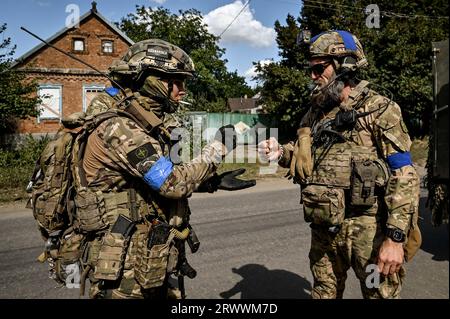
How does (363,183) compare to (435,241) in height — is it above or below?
above

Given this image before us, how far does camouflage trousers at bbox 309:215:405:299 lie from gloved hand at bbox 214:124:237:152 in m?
0.98

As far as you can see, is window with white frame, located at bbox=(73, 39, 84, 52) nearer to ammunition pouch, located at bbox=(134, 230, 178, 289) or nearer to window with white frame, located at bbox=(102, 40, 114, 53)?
window with white frame, located at bbox=(102, 40, 114, 53)

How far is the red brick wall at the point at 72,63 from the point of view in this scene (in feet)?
63.3

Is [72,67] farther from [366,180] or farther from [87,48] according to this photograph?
[366,180]

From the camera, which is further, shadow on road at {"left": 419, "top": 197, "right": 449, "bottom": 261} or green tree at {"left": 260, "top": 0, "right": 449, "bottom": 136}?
green tree at {"left": 260, "top": 0, "right": 449, "bottom": 136}

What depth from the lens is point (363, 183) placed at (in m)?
2.44

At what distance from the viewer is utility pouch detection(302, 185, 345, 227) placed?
2490 millimetres

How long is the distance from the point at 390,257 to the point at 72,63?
20.9m

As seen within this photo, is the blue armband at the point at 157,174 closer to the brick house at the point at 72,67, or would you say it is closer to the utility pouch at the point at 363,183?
the utility pouch at the point at 363,183

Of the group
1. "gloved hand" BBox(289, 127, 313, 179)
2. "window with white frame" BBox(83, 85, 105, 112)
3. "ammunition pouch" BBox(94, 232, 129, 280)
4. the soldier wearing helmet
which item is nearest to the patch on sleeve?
the soldier wearing helmet

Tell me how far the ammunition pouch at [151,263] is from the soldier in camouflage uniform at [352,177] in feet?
3.42

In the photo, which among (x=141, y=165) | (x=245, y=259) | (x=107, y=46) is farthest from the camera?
(x=107, y=46)

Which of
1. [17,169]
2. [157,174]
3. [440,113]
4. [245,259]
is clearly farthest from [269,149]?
[17,169]
